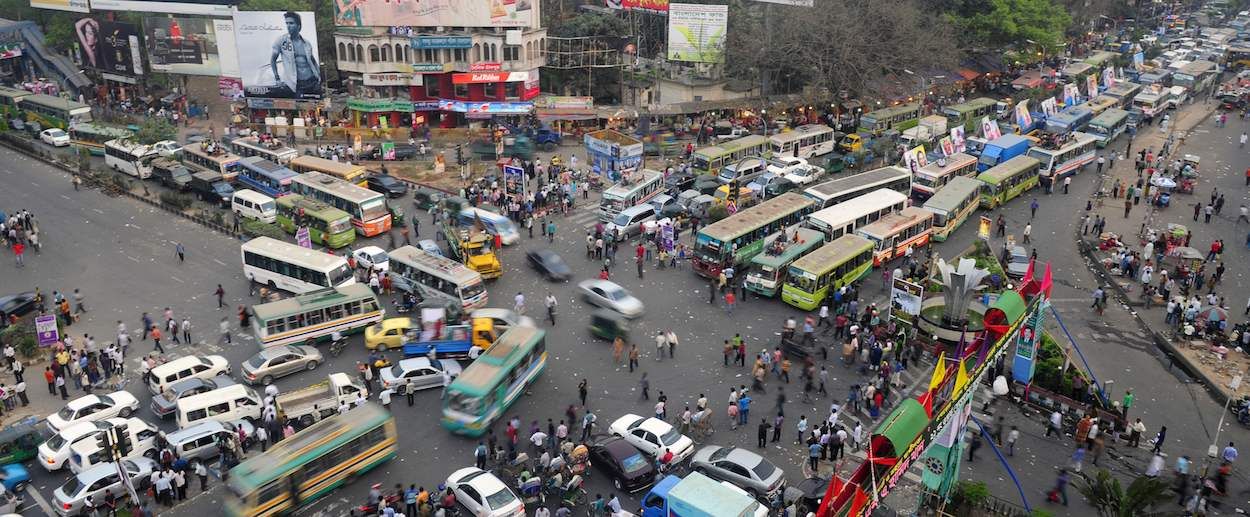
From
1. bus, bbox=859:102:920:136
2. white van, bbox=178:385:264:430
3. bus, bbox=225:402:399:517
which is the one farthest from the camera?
bus, bbox=859:102:920:136

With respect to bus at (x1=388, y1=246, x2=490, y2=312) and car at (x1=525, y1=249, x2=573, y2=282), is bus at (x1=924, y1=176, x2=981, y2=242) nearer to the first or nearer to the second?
car at (x1=525, y1=249, x2=573, y2=282)

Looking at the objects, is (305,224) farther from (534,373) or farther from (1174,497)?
(1174,497)

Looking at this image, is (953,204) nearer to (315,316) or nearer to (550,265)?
(550,265)

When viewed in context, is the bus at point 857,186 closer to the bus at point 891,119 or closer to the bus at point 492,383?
the bus at point 891,119

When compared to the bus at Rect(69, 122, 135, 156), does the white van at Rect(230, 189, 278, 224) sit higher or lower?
lower

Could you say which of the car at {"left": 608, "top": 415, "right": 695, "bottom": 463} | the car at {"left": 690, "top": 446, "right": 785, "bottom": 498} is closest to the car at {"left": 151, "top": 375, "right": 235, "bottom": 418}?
the car at {"left": 608, "top": 415, "right": 695, "bottom": 463}

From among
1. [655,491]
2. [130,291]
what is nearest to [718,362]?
[655,491]
